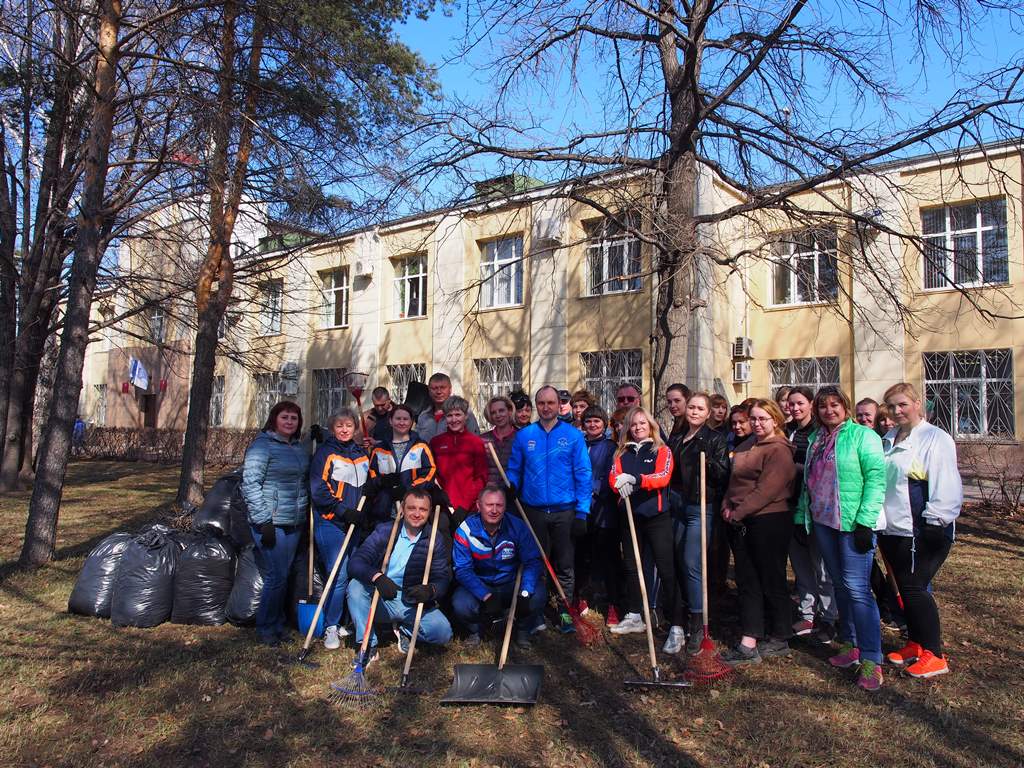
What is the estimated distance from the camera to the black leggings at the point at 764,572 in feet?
15.7

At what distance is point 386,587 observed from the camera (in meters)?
4.73

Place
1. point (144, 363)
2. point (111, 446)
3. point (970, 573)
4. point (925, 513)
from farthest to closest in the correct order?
point (144, 363), point (111, 446), point (970, 573), point (925, 513)

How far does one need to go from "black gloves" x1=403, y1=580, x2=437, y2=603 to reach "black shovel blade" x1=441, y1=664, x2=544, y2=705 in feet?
1.65

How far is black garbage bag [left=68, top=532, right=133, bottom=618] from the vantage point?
5.67 metres

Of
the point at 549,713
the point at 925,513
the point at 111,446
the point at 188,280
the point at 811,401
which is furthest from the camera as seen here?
the point at 111,446

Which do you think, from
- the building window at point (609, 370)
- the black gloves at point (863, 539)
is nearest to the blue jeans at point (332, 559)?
the black gloves at point (863, 539)

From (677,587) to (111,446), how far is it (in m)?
23.8

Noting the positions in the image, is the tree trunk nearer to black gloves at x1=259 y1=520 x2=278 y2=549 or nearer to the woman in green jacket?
black gloves at x1=259 y1=520 x2=278 y2=549

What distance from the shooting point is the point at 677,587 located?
517 cm

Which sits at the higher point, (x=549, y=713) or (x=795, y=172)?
(x=795, y=172)

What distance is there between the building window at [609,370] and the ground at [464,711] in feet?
37.4

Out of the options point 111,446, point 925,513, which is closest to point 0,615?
point 925,513

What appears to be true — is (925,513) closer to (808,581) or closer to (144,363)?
(808,581)

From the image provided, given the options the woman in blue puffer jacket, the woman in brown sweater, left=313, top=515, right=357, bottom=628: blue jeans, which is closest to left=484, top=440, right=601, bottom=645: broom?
the woman in brown sweater
